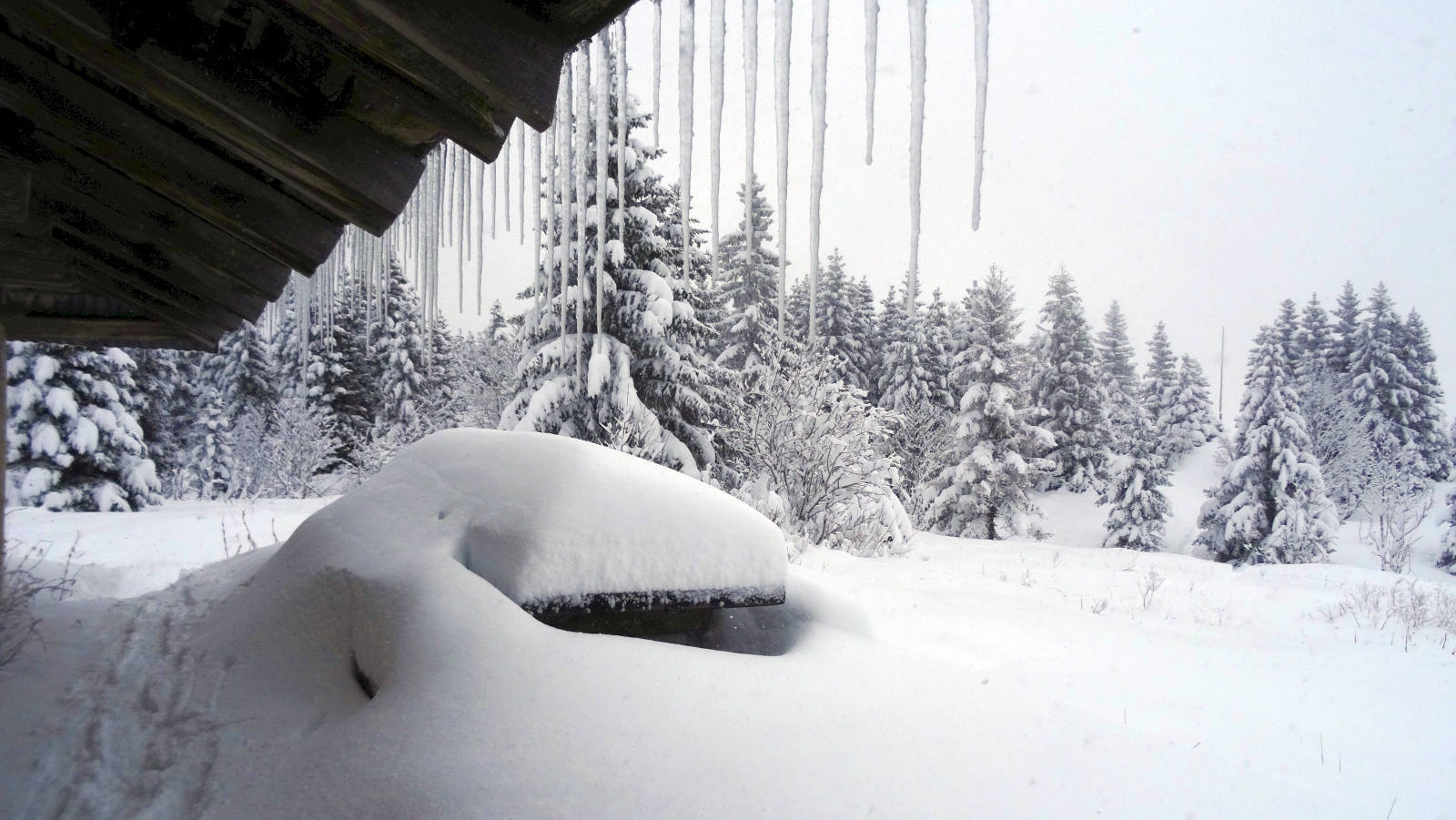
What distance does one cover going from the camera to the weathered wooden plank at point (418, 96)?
6.61 ft

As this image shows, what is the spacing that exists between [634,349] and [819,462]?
520 cm

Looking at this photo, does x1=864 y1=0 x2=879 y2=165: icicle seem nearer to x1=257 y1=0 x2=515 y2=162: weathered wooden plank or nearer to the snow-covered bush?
x1=257 y1=0 x2=515 y2=162: weathered wooden plank

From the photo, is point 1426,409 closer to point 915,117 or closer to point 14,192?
point 915,117

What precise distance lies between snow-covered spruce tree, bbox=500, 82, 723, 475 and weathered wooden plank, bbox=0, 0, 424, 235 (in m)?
11.2

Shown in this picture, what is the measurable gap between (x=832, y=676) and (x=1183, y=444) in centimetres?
4469

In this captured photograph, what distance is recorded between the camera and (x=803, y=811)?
1925 mm

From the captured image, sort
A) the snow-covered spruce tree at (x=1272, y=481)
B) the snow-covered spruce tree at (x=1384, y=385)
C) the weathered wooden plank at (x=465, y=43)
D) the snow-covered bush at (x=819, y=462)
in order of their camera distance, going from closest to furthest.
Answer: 1. the weathered wooden plank at (x=465, y=43)
2. the snow-covered bush at (x=819, y=462)
3. the snow-covered spruce tree at (x=1272, y=481)
4. the snow-covered spruce tree at (x=1384, y=385)

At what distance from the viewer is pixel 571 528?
296 cm

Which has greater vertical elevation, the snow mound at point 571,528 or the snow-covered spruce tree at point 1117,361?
the snow-covered spruce tree at point 1117,361

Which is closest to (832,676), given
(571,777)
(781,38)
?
(571,777)

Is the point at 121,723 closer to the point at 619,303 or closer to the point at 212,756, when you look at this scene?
the point at 212,756

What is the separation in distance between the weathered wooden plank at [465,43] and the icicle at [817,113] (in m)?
1.05

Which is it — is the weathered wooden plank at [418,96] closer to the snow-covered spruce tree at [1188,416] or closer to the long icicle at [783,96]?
the long icicle at [783,96]

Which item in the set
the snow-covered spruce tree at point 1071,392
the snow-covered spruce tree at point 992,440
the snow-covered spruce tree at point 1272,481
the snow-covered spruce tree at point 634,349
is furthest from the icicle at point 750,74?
the snow-covered spruce tree at point 1071,392
